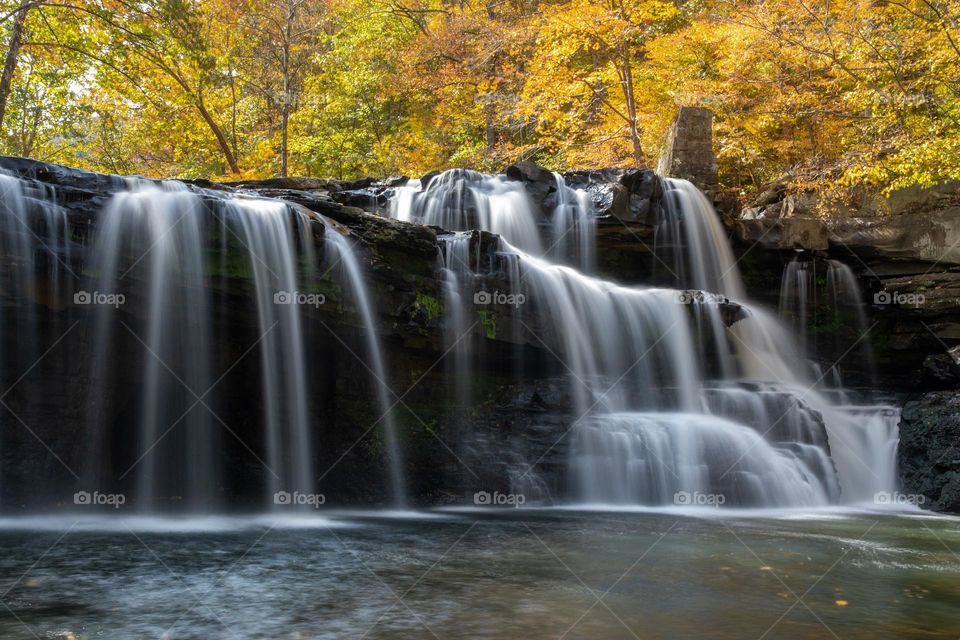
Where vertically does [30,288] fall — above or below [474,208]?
below

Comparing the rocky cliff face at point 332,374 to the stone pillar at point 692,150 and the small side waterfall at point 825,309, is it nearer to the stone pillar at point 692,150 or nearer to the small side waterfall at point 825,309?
the small side waterfall at point 825,309

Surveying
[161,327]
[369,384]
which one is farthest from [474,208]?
[161,327]

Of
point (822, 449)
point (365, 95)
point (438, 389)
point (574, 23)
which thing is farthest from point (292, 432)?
point (365, 95)

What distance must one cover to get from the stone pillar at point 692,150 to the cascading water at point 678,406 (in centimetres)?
533

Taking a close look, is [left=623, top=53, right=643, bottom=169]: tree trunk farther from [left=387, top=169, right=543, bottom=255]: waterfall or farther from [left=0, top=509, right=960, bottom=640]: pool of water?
[left=0, top=509, right=960, bottom=640]: pool of water

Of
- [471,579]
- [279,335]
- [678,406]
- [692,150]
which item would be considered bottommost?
Result: [471,579]

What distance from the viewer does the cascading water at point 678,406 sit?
1109cm

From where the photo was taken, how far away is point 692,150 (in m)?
19.4

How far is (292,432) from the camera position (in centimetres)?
1047

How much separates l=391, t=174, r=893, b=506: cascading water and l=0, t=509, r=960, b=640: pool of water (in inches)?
76.1

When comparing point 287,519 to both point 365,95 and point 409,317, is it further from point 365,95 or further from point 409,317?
point 365,95

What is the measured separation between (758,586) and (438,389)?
6.41 metres

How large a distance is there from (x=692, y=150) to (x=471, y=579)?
1590cm

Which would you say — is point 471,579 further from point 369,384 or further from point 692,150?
point 692,150
